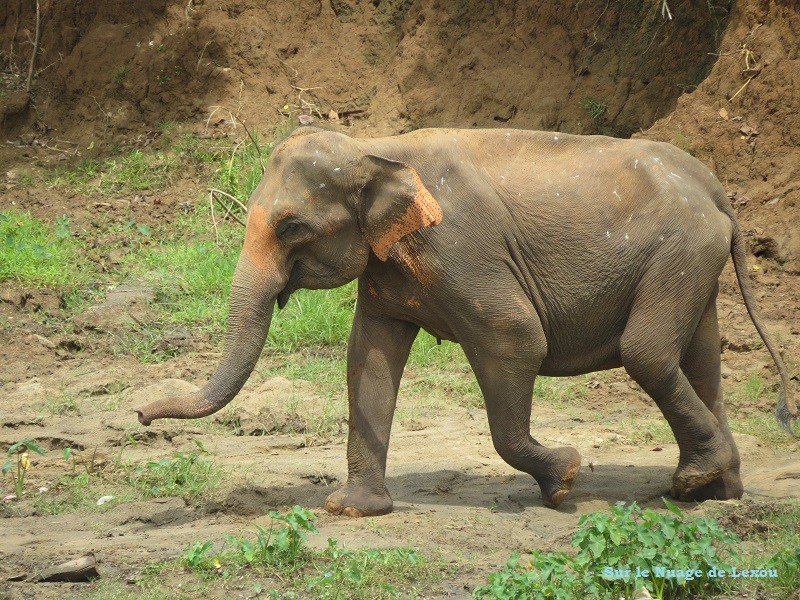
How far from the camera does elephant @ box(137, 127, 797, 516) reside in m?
5.84

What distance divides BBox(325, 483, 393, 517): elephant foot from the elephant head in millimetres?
952

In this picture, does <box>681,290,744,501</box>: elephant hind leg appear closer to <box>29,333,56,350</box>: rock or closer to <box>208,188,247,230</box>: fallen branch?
<box>29,333,56,350</box>: rock

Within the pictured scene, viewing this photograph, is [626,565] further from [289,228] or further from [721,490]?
[289,228]

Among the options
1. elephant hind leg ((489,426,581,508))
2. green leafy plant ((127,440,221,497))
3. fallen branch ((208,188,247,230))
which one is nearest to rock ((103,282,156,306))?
fallen branch ((208,188,247,230))

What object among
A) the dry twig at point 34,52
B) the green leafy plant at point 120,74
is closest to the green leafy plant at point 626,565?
the green leafy plant at point 120,74

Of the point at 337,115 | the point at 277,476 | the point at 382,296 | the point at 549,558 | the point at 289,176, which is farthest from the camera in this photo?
the point at 337,115

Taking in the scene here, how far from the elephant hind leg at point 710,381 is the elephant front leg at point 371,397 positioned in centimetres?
164

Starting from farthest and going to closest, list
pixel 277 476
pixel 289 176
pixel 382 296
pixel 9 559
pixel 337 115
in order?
pixel 337 115 < pixel 277 476 < pixel 382 296 < pixel 289 176 < pixel 9 559

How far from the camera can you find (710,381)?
6.61 meters

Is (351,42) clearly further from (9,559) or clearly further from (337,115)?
(9,559)

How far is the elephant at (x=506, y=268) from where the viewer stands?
5.84 m

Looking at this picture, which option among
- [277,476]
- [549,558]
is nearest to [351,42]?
[277,476]

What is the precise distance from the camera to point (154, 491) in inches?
255

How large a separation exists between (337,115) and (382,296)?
681 cm
